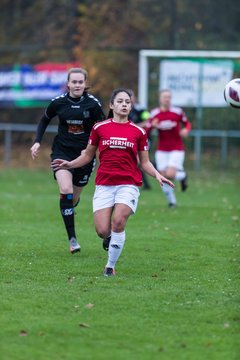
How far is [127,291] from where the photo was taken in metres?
8.85

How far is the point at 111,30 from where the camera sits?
3111cm

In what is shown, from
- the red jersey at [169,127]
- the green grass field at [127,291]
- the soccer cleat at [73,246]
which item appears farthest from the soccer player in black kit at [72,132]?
the red jersey at [169,127]

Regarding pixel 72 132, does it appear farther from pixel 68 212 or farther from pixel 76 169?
pixel 68 212

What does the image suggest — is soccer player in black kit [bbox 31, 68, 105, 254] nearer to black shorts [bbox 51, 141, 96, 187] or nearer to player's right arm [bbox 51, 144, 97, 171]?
black shorts [bbox 51, 141, 96, 187]

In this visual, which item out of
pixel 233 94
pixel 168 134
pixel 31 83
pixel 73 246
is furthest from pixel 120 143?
pixel 31 83

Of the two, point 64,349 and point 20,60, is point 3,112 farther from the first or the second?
point 64,349

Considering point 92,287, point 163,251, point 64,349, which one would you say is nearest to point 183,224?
point 163,251

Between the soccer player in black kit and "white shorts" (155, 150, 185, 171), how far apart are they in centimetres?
607

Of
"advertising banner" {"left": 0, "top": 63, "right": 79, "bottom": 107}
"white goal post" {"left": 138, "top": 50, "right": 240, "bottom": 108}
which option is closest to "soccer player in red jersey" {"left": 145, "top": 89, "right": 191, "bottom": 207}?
"white goal post" {"left": 138, "top": 50, "right": 240, "bottom": 108}

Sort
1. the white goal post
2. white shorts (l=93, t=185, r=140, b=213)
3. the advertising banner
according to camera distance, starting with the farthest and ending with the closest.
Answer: the advertising banner < the white goal post < white shorts (l=93, t=185, r=140, b=213)

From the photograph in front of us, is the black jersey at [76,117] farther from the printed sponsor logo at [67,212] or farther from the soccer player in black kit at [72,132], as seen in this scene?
the printed sponsor logo at [67,212]

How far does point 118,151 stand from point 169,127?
26.2 ft

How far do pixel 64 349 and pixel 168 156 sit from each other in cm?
1102

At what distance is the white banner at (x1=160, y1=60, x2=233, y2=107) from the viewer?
83.4 ft
